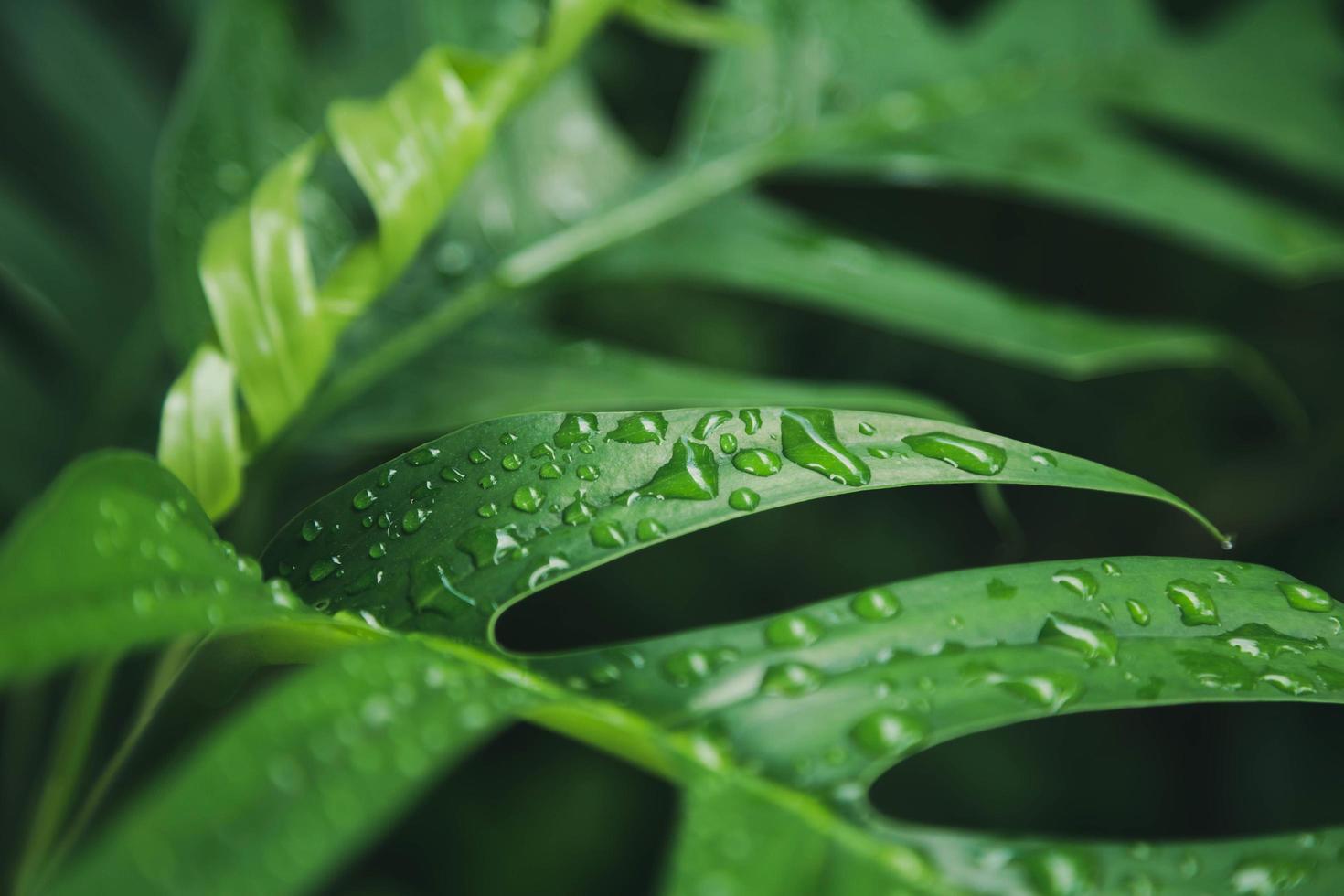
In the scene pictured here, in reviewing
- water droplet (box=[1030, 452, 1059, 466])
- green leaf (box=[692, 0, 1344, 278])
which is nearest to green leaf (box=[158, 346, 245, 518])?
water droplet (box=[1030, 452, 1059, 466])

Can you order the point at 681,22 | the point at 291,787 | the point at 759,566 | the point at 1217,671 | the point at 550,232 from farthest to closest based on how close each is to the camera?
the point at 759,566, the point at 550,232, the point at 681,22, the point at 1217,671, the point at 291,787

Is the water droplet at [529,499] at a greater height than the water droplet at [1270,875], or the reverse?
the water droplet at [529,499]

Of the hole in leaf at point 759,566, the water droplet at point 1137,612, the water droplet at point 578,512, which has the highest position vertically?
the water droplet at point 578,512

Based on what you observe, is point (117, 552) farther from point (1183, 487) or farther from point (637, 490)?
point (1183, 487)

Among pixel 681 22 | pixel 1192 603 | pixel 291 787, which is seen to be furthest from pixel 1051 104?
pixel 291 787

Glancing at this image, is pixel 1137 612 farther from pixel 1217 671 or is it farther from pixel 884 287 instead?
pixel 884 287

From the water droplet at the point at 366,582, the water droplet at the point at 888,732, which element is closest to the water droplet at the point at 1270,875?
the water droplet at the point at 888,732

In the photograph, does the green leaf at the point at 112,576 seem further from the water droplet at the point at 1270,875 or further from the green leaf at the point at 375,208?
the water droplet at the point at 1270,875
